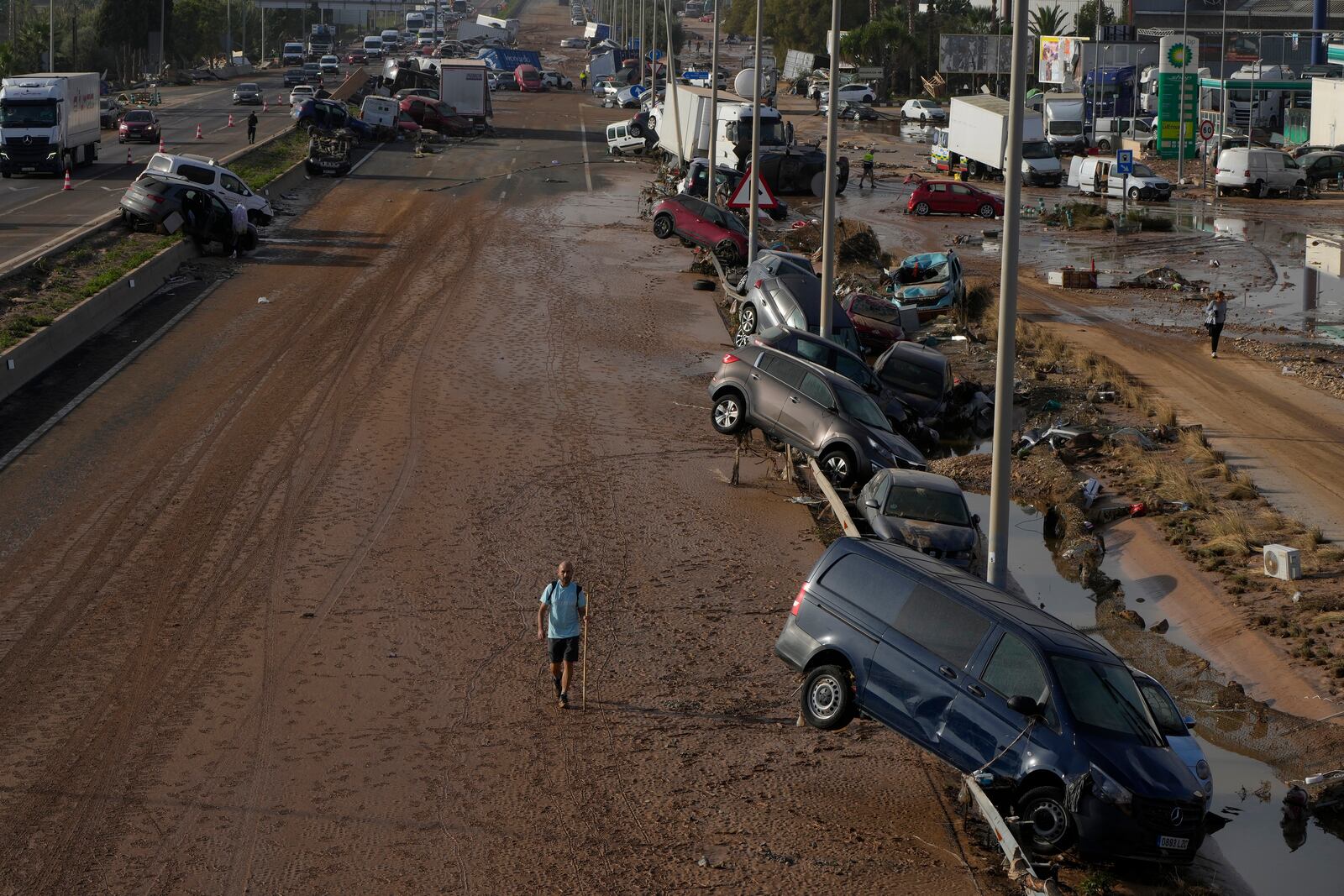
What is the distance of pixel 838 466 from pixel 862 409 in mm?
1029

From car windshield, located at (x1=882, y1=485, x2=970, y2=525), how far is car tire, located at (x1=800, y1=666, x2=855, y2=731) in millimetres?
5646

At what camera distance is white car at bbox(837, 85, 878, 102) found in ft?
329

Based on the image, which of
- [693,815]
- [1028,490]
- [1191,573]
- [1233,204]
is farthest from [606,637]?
[1233,204]

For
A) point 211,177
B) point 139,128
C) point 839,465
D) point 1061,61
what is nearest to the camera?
point 839,465

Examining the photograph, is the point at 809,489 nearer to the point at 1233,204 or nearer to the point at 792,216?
the point at 792,216

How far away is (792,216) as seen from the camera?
50.6 metres

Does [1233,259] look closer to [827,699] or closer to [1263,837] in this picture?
[1263,837]

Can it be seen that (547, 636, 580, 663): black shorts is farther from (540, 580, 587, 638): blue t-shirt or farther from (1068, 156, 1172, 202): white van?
(1068, 156, 1172, 202): white van

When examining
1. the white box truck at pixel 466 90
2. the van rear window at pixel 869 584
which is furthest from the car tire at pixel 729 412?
the white box truck at pixel 466 90

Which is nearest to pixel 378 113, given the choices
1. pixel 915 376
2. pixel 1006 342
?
pixel 915 376

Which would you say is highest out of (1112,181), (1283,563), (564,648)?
(1112,181)

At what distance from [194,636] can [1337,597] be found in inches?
503

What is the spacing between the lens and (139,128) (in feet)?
205

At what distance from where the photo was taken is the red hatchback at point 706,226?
39000 mm
